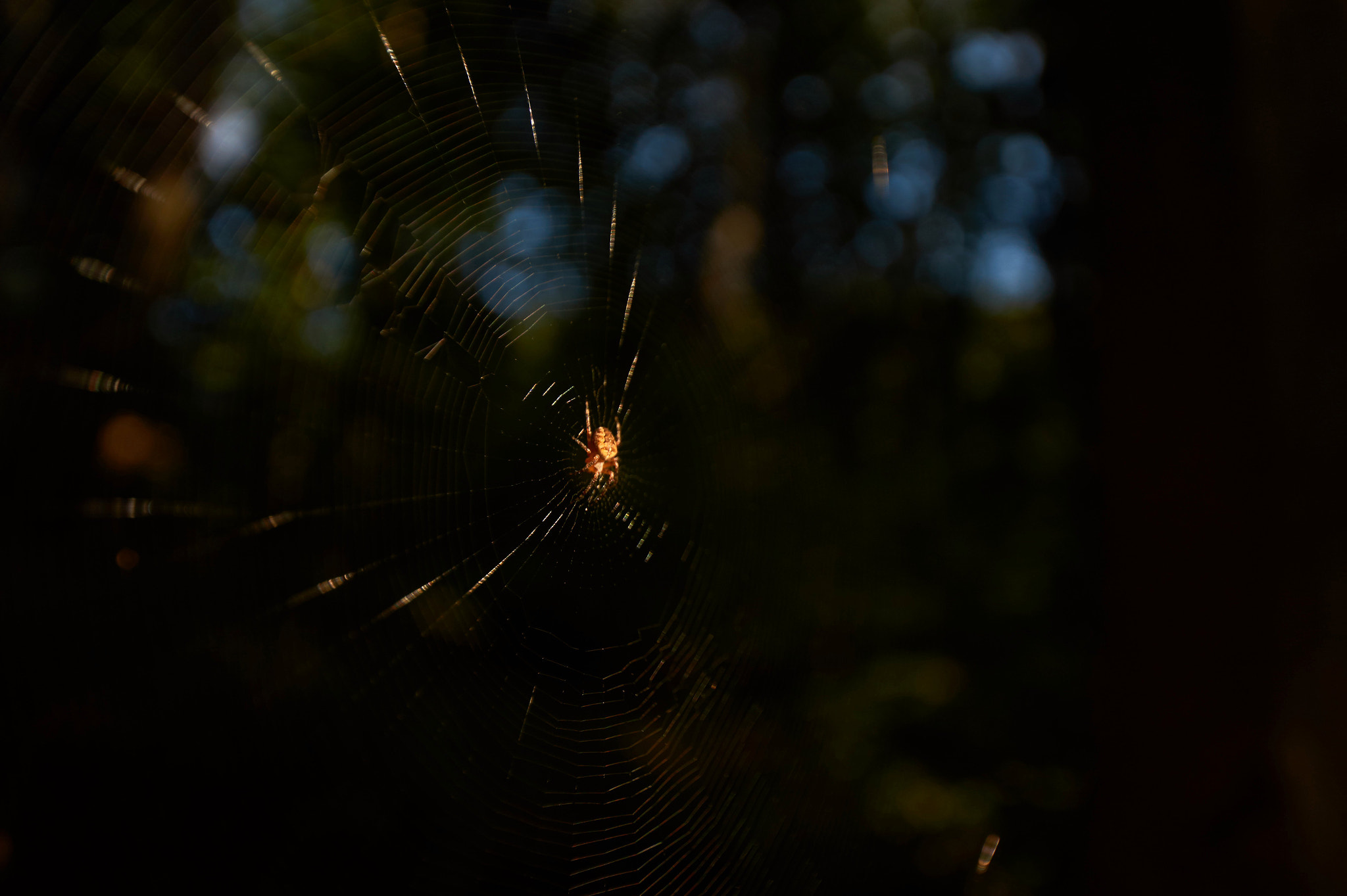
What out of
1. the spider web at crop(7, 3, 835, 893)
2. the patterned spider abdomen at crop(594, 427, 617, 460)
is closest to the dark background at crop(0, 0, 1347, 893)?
the spider web at crop(7, 3, 835, 893)

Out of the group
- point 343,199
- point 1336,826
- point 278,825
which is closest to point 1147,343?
point 1336,826

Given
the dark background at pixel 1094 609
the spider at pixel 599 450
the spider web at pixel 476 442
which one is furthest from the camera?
the spider at pixel 599 450

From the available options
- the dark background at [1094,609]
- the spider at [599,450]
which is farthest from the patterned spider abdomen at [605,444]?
the dark background at [1094,609]

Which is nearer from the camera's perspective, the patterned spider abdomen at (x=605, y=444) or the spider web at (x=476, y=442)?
the spider web at (x=476, y=442)

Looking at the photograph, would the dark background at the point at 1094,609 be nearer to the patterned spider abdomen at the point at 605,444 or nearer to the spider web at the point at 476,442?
the spider web at the point at 476,442

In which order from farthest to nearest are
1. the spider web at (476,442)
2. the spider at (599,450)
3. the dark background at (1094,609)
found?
the spider at (599,450) < the spider web at (476,442) < the dark background at (1094,609)

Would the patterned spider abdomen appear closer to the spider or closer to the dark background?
the spider
